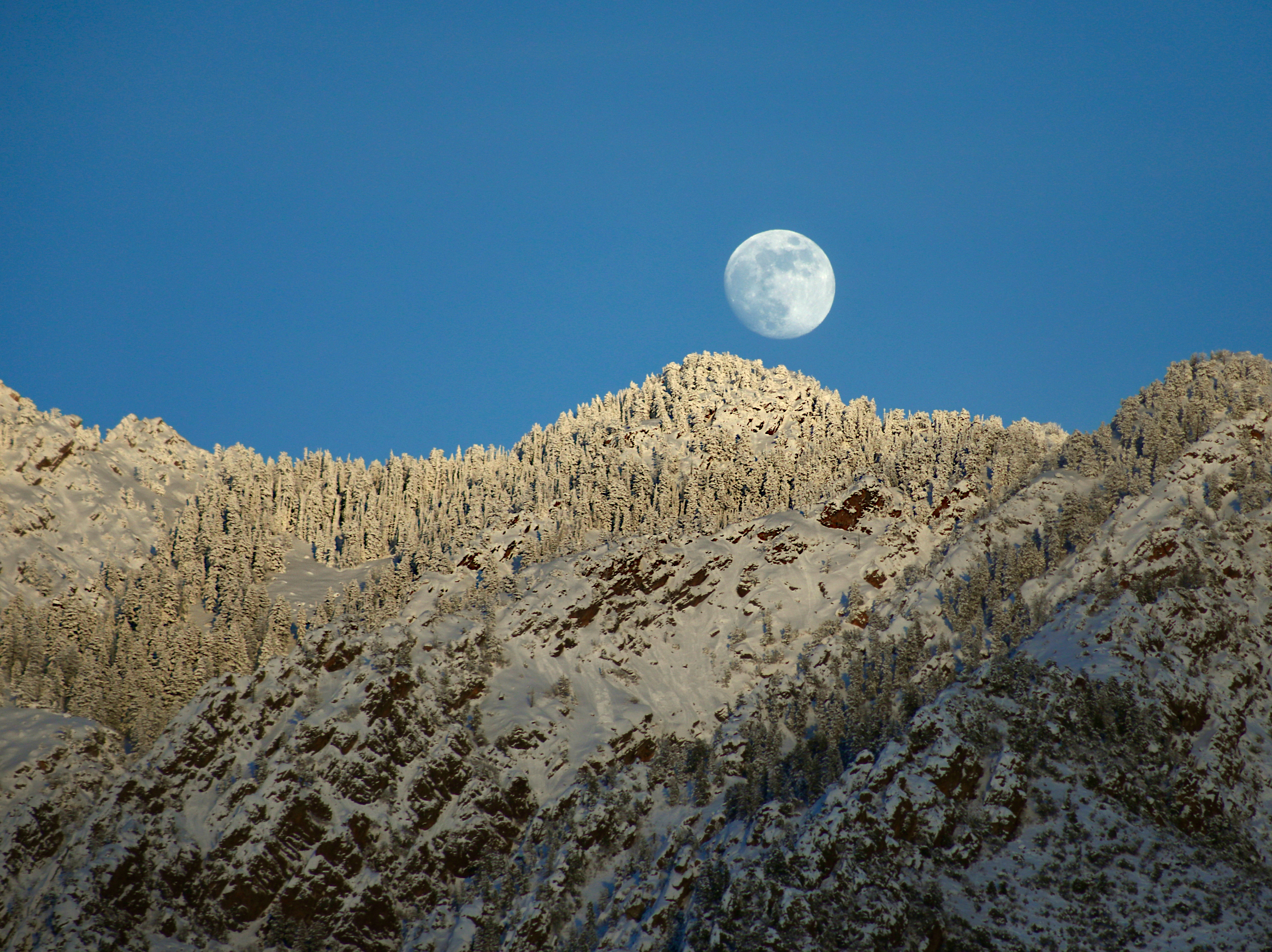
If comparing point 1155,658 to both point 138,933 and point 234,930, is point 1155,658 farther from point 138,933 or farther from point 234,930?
point 138,933

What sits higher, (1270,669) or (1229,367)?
(1229,367)

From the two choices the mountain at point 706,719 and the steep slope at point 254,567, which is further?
the steep slope at point 254,567

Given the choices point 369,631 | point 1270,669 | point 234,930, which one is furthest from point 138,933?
point 1270,669

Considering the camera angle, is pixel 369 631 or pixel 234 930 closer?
pixel 234 930

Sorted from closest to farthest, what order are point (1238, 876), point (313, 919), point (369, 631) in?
point (1238, 876) → point (313, 919) → point (369, 631)

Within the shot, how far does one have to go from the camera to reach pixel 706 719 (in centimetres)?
13975

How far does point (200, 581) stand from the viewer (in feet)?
584

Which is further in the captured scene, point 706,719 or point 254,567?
point 254,567

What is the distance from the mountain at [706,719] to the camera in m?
94.8

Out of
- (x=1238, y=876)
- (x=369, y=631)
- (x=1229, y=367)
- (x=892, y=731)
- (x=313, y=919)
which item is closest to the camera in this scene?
(x=1238, y=876)

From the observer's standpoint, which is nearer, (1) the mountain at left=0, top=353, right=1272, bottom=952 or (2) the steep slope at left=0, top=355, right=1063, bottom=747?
(1) the mountain at left=0, top=353, right=1272, bottom=952

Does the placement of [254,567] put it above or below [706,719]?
above

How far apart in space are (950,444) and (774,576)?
4988 cm

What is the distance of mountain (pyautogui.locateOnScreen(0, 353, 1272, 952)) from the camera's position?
94750 mm
